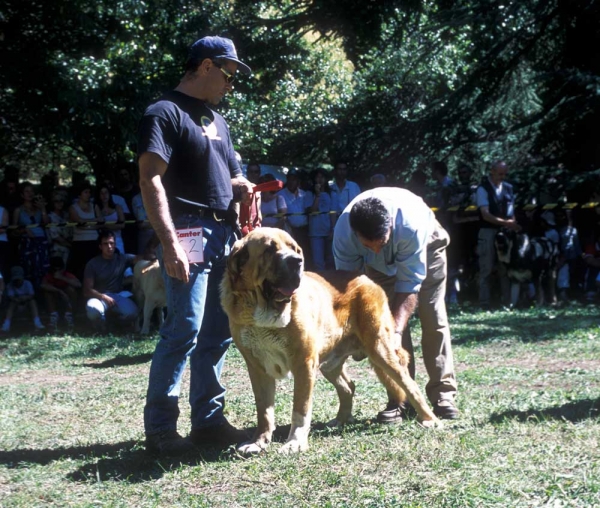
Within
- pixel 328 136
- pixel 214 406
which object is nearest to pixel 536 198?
pixel 328 136

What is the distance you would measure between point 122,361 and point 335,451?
176 inches

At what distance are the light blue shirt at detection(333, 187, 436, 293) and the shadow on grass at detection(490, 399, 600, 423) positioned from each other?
1.08 meters

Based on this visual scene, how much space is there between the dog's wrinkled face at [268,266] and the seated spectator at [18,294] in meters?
7.37

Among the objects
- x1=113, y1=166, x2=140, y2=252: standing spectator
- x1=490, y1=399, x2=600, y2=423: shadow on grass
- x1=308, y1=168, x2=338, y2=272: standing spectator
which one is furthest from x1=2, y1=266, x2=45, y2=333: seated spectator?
x1=490, y1=399, x2=600, y2=423: shadow on grass

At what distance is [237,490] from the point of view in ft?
12.9

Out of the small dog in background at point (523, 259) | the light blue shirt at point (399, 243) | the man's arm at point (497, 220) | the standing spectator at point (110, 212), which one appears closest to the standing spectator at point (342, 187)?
the man's arm at point (497, 220)

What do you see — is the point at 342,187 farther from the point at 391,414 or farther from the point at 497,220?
the point at 391,414

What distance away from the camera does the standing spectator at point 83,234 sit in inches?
455

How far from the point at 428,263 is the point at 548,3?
375 inches

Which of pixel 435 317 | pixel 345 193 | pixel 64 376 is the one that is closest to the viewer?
pixel 435 317

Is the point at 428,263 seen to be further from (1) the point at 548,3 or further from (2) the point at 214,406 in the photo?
(1) the point at 548,3

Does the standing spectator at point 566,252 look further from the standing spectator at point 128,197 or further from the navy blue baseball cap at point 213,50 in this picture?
the navy blue baseball cap at point 213,50

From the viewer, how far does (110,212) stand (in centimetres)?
1180

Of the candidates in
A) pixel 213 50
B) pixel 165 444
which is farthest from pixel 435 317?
pixel 213 50
